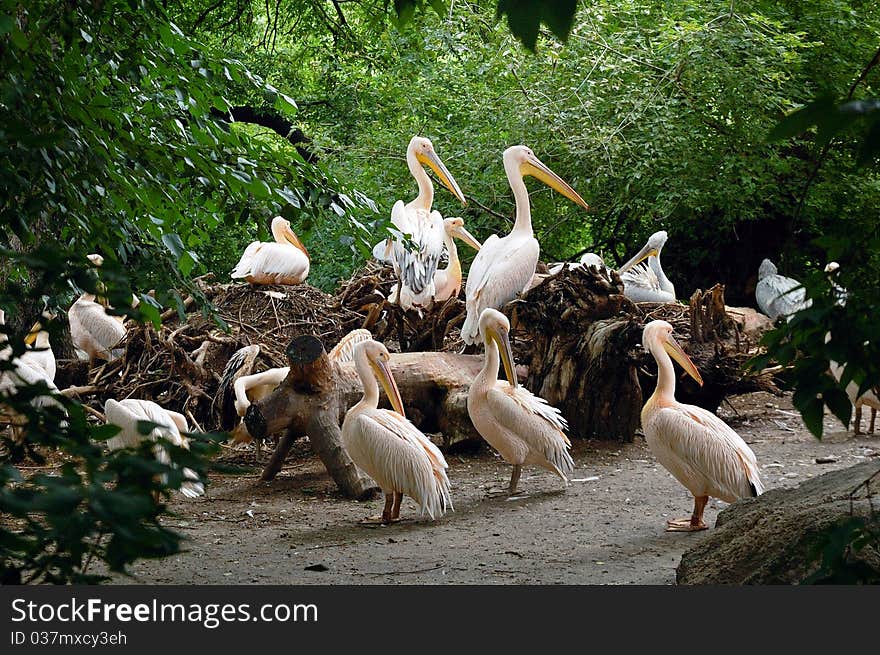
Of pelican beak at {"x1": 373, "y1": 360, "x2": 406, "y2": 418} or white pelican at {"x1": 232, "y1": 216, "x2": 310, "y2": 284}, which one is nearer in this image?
pelican beak at {"x1": 373, "y1": 360, "x2": 406, "y2": 418}

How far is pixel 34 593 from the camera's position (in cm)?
194

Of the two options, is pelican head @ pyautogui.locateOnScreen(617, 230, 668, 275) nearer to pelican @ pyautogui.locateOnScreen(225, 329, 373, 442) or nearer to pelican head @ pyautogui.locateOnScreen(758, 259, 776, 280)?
pelican head @ pyautogui.locateOnScreen(758, 259, 776, 280)

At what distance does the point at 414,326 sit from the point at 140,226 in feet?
14.5

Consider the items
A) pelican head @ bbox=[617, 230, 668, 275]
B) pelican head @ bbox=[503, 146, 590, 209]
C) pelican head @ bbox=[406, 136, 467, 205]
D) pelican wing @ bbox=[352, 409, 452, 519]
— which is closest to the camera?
pelican wing @ bbox=[352, 409, 452, 519]

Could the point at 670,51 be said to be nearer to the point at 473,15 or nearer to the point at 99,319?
the point at 473,15

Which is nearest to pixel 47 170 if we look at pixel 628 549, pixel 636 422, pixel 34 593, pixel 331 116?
pixel 34 593

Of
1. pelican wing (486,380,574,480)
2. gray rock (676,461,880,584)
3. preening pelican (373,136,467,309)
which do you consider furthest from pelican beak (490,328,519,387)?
gray rock (676,461,880,584)

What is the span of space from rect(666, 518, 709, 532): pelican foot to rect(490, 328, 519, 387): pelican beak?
4.91 feet

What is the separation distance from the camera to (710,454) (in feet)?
15.2

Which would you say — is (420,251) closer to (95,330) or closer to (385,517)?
(95,330)

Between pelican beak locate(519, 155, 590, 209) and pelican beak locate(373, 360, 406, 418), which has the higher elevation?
pelican beak locate(519, 155, 590, 209)

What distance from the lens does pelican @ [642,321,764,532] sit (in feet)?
15.2

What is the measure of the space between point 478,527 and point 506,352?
1408 mm

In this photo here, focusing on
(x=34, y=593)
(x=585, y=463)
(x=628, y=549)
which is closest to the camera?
(x=34, y=593)
